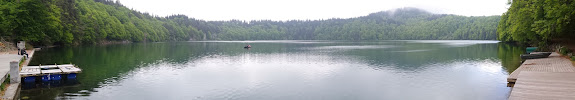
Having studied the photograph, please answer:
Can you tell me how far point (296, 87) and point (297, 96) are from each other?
3.13m

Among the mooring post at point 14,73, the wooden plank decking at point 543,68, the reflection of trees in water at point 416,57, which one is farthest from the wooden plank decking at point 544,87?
the mooring post at point 14,73

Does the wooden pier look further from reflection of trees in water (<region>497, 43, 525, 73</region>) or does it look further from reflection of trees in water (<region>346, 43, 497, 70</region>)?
reflection of trees in water (<region>346, 43, 497, 70</region>)

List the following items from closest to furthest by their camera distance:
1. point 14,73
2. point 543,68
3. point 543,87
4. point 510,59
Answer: point 543,87
point 14,73
point 543,68
point 510,59

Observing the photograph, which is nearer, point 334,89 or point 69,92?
point 69,92

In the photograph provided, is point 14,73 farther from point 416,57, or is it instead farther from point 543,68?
point 416,57

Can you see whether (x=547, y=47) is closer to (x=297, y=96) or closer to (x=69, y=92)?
(x=297, y=96)

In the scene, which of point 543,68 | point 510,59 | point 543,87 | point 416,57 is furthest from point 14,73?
point 510,59

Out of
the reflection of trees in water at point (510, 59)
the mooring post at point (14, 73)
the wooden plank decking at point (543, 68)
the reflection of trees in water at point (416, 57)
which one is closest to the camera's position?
the mooring post at point (14, 73)

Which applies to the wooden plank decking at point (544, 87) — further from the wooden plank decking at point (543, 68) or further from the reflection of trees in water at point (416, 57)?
the reflection of trees in water at point (416, 57)

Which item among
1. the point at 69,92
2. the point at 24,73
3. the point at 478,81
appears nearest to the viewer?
the point at 69,92

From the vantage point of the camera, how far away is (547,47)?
162 feet

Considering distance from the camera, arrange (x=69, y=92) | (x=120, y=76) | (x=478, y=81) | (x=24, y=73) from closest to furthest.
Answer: (x=69, y=92), (x=24, y=73), (x=478, y=81), (x=120, y=76)

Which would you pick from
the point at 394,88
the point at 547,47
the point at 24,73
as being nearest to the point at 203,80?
the point at 24,73

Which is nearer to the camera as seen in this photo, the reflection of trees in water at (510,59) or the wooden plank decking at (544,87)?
the wooden plank decking at (544,87)
